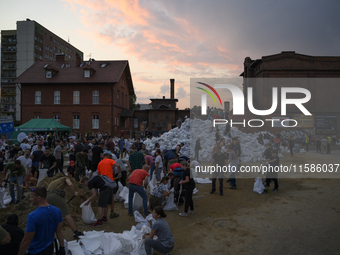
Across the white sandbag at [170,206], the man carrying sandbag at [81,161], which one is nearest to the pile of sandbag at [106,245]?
the white sandbag at [170,206]

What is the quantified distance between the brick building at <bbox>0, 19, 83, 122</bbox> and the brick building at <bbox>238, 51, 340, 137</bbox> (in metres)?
52.1

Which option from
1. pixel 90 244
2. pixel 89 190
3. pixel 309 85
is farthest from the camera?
pixel 309 85

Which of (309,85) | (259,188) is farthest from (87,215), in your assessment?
(309,85)

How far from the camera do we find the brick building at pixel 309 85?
29.4 m

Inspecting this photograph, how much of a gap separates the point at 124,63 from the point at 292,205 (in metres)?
32.1

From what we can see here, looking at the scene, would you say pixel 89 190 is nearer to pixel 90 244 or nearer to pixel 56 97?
pixel 90 244

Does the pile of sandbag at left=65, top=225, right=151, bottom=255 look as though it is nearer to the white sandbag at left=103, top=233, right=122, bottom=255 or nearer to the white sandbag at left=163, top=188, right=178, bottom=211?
the white sandbag at left=103, top=233, right=122, bottom=255

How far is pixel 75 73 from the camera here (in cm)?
3291

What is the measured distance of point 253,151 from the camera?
55.8ft

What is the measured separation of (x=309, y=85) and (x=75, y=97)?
110 ft

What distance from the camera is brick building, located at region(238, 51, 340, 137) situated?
29438 mm

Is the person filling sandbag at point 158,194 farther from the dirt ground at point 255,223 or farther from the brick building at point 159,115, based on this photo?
the brick building at point 159,115

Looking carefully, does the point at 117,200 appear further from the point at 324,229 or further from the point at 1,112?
the point at 1,112

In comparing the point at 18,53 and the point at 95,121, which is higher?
the point at 18,53
